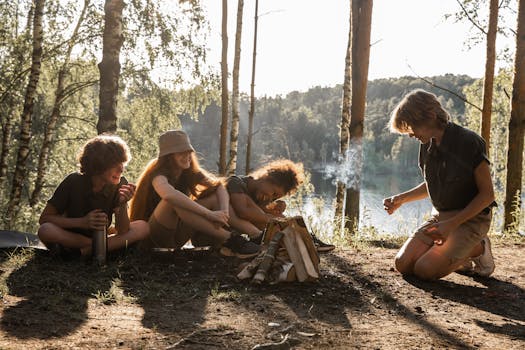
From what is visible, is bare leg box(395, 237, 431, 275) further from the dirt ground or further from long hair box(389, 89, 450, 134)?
long hair box(389, 89, 450, 134)

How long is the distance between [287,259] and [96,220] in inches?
60.9

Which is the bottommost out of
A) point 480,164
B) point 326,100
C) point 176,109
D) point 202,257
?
point 202,257

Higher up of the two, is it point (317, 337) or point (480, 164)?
point (480, 164)

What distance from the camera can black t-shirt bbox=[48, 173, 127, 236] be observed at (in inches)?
160

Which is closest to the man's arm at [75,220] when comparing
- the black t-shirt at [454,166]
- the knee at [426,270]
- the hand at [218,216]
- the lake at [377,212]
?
the hand at [218,216]

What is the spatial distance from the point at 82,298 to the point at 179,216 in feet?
4.50

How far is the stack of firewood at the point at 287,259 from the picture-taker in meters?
3.78

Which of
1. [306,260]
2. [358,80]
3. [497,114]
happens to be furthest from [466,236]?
[497,114]

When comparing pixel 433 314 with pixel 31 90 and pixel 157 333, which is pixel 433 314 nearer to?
pixel 157 333

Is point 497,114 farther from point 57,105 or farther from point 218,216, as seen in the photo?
point 218,216

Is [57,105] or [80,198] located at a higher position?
[57,105]

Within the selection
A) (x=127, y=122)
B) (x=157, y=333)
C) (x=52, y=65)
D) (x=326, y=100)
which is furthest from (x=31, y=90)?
(x=326, y=100)

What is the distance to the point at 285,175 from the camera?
482cm

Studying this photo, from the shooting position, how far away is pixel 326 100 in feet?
352
